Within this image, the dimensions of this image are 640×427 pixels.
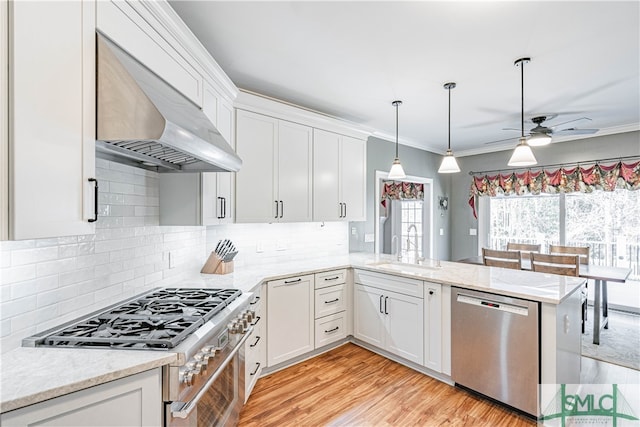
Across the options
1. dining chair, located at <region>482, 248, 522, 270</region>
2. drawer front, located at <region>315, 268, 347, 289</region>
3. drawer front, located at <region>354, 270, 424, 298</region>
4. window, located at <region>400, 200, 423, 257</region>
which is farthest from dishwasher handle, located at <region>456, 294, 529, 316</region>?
window, located at <region>400, 200, 423, 257</region>

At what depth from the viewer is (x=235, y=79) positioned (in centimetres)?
281

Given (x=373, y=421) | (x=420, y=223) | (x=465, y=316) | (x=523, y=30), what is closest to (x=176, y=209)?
(x=373, y=421)

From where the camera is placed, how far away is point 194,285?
2.32 meters

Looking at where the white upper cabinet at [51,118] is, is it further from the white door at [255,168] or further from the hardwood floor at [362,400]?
the hardwood floor at [362,400]

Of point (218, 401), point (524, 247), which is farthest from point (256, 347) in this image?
point (524, 247)

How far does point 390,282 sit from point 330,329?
78cm

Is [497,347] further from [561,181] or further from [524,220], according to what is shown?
[524,220]

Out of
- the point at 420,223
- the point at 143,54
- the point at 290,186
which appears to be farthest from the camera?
the point at 420,223

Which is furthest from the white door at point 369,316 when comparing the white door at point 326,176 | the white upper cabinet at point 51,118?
the white upper cabinet at point 51,118

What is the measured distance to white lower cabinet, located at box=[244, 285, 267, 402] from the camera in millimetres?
2242

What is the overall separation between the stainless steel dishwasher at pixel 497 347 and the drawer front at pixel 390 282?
339mm

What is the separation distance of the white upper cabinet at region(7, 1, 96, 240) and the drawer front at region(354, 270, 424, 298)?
2.37 meters

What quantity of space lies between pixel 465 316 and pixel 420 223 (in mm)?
3556

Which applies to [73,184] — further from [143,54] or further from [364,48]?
[364,48]
